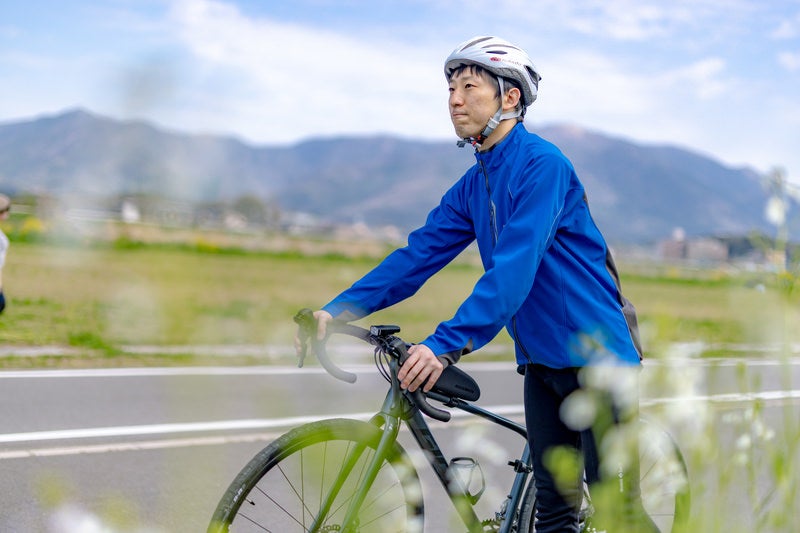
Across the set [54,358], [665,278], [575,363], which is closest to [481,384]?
[54,358]

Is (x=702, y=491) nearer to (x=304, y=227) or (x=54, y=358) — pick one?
(x=54, y=358)

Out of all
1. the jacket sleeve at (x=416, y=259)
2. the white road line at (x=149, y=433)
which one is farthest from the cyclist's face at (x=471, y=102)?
the white road line at (x=149, y=433)

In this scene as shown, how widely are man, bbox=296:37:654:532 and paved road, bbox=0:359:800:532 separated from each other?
22 cm

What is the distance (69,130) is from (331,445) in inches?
1422

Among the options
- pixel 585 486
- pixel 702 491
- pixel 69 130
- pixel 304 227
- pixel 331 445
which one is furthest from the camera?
pixel 304 227

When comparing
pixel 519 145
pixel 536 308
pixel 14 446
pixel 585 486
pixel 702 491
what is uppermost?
pixel 519 145

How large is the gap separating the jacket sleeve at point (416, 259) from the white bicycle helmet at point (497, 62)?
311 mm

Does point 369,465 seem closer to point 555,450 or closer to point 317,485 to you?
point 317,485

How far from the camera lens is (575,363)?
2.72 metres

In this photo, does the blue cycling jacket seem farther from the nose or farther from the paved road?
the paved road

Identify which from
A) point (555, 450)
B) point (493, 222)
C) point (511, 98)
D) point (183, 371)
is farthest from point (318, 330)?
point (183, 371)

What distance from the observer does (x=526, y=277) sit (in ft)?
8.14

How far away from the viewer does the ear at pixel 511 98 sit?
8.96ft

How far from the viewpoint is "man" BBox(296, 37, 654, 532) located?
96.8 inches
